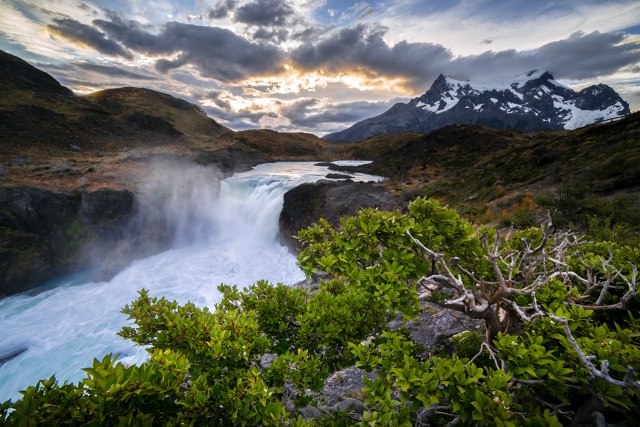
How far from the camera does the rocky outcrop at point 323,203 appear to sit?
944 inches

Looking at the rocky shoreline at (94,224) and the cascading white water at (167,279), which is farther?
the rocky shoreline at (94,224)

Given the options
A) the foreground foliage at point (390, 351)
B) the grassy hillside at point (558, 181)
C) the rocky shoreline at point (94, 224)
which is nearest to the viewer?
the foreground foliage at point (390, 351)

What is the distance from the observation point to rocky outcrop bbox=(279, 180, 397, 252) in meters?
24.0

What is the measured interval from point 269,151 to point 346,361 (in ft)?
303

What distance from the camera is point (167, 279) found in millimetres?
22406

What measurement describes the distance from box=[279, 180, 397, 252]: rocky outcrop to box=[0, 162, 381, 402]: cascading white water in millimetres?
2616

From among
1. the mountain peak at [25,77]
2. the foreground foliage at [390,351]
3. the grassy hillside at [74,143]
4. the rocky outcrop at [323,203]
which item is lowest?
the rocky outcrop at [323,203]

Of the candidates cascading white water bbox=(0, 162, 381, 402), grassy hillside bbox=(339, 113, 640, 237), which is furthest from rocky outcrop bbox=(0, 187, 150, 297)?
grassy hillside bbox=(339, 113, 640, 237)

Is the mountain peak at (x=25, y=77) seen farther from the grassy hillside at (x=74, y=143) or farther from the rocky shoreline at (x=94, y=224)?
the rocky shoreline at (x=94, y=224)

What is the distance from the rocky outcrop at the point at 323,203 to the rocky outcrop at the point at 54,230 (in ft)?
56.2

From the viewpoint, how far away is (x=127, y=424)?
2416 mm

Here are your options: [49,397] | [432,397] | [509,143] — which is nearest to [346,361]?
[432,397]

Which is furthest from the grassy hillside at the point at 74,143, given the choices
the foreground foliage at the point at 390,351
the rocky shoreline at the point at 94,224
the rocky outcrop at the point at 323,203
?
the foreground foliage at the point at 390,351

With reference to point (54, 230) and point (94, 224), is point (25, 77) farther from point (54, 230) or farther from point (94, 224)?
point (94, 224)
